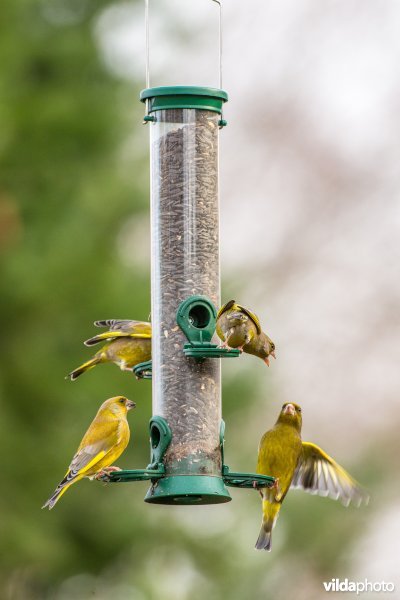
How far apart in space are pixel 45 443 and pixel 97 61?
174 inches


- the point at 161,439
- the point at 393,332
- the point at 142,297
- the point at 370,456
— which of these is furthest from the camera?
the point at 393,332

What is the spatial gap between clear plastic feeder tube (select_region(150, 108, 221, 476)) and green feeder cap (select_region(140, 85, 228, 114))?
4 centimetres

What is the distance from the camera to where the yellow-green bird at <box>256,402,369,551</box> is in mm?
12258

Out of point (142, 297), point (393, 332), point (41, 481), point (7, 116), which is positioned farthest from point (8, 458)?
point (393, 332)

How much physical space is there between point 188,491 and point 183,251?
141 centimetres

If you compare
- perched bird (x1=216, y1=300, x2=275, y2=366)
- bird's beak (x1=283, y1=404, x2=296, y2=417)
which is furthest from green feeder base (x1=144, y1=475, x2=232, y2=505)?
bird's beak (x1=283, y1=404, x2=296, y2=417)

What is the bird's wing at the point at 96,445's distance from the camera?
11.7m

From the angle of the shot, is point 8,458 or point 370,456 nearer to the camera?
point 8,458

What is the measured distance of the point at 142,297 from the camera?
72.9 ft

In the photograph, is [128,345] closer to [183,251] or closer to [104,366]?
[183,251]

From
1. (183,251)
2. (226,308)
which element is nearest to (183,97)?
(183,251)

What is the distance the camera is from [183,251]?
11570mm

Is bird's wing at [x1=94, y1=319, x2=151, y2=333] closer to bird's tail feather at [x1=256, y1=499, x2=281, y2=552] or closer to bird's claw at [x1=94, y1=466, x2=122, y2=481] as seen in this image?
bird's claw at [x1=94, y1=466, x2=122, y2=481]

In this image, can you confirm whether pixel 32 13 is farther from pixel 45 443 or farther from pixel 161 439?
pixel 161 439
